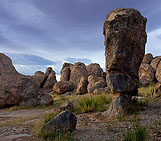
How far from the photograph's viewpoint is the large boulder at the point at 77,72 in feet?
89.8

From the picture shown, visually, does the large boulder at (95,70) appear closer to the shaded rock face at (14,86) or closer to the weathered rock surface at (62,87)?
the weathered rock surface at (62,87)

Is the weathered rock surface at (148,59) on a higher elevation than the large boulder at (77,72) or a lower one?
higher

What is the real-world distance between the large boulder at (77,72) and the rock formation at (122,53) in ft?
65.1

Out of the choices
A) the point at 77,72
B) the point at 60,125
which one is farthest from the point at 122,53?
the point at 77,72

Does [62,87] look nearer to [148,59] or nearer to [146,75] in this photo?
[146,75]

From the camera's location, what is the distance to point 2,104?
12.6m

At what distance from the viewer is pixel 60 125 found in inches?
195

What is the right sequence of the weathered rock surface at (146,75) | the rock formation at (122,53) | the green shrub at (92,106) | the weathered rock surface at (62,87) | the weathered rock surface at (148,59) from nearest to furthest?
the rock formation at (122,53) < the green shrub at (92,106) < the weathered rock surface at (146,75) < the weathered rock surface at (62,87) < the weathered rock surface at (148,59)

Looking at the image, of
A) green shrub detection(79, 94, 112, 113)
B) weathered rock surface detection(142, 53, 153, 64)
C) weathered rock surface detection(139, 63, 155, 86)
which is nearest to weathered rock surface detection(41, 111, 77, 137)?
green shrub detection(79, 94, 112, 113)

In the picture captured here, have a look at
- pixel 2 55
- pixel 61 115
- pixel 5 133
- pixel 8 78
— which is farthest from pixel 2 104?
pixel 61 115

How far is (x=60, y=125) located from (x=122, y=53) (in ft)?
12.1

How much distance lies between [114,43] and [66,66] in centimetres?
2636

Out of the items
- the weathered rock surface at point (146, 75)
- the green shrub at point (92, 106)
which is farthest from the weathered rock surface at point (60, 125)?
the weathered rock surface at point (146, 75)

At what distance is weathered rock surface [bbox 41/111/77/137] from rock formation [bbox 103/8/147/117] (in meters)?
2.26
